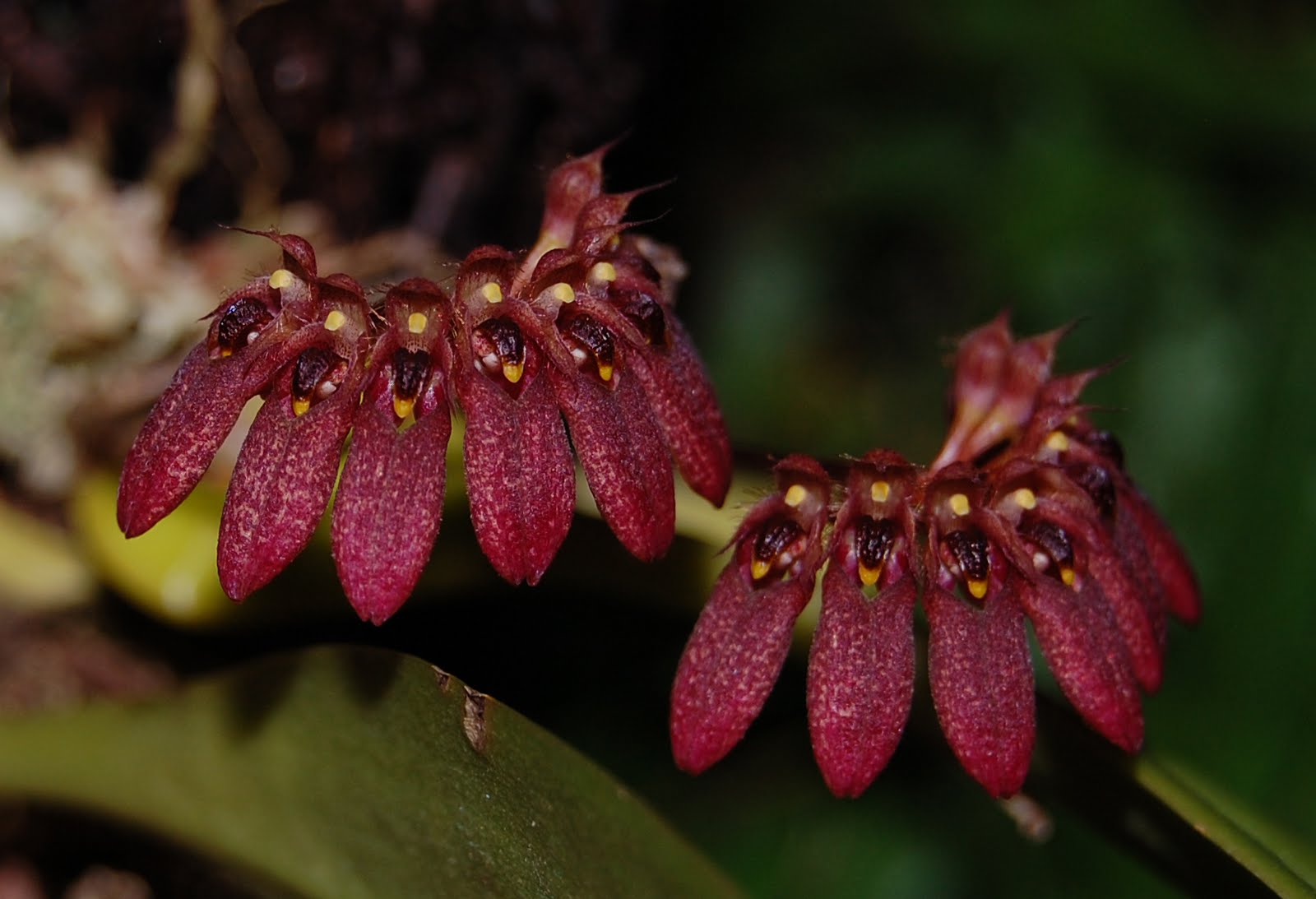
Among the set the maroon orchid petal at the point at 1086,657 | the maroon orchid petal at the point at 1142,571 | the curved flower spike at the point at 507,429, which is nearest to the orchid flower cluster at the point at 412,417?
the curved flower spike at the point at 507,429

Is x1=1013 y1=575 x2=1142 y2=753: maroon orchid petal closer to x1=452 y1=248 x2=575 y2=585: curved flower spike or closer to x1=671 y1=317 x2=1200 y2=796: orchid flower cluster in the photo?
x1=671 y1=317 x2=1200 y2=796: orchid flower cluster

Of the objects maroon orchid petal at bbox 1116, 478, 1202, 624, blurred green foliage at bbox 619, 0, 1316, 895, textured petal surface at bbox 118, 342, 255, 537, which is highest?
textured petal surface at bbox 118, 342, 255, 537

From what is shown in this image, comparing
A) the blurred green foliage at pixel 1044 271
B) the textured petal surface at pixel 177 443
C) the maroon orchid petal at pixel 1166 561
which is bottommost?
the blurred green foliage at pixel 1044 271

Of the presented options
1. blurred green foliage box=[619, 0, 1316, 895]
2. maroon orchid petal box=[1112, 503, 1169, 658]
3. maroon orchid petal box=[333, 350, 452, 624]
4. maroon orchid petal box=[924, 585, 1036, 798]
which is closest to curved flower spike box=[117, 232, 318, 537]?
maroon orchid petal box=[333, 350, 452, 624]

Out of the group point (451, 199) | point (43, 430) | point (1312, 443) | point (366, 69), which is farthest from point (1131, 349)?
point (43, 430)

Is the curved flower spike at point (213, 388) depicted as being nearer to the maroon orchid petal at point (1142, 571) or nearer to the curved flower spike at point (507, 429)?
the curved flower spike at point (507, 429)

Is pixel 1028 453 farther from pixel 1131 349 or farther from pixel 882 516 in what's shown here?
pixel 1131 349
